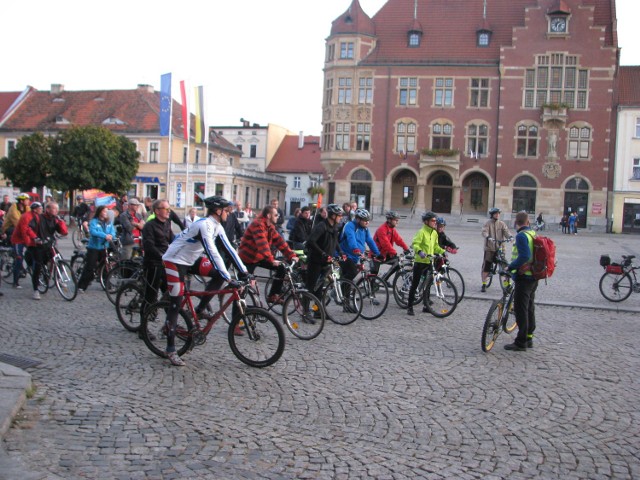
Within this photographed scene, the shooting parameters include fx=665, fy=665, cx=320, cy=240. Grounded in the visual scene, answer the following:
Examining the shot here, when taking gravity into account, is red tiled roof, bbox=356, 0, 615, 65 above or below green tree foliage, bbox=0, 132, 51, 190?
above

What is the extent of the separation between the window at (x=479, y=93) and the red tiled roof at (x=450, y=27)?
1.61 metres

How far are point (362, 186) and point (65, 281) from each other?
153 feet

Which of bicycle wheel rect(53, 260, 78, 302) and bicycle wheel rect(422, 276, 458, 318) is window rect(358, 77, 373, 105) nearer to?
bicycle wheel rect(422, 276, 458, 318)

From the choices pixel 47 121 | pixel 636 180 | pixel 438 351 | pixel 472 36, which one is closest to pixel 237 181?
pixel 47 121

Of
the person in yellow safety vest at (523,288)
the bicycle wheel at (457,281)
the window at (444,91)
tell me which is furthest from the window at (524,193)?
the person in yellow safety vest at (523,288)

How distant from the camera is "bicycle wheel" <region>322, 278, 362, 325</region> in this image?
1035cm

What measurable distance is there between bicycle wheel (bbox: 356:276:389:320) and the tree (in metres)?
37.0

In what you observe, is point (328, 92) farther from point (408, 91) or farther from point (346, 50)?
point (408, 91)

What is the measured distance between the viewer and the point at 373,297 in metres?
10.8

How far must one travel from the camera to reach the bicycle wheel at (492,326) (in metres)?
8.39

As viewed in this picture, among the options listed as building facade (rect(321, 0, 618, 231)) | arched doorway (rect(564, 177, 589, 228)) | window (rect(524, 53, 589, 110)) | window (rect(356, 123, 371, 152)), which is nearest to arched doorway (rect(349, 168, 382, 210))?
building facade (rect(321, 0, 618, 231))

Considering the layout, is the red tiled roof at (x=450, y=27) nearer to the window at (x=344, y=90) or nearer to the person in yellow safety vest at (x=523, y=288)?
the window at (x=344, y=90)

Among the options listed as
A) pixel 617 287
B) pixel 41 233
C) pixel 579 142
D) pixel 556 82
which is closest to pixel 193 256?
pixel 41 233

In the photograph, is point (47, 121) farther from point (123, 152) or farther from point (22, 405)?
point (22, 405)
